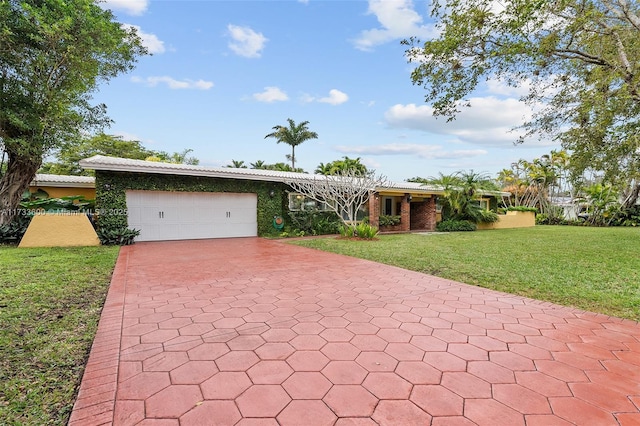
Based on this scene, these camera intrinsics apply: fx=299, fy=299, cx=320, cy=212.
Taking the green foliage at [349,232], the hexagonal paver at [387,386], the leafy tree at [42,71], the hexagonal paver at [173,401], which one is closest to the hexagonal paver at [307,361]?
the hexagonal paver at [387,386]

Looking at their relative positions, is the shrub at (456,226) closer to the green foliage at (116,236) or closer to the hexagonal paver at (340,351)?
the green foliage at (116,236)

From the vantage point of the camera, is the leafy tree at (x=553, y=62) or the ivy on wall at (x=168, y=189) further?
the ivy on wall at (x=168, y=189)

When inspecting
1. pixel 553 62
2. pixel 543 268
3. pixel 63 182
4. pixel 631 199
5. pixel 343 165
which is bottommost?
pixel 543 268

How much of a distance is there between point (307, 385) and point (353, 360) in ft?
1.82

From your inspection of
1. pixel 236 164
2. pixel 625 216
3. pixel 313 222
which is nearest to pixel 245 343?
pixel 313 222

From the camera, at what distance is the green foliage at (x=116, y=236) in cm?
998

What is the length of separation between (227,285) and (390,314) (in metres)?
2.88

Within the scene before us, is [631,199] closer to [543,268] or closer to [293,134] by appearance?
[543,268]

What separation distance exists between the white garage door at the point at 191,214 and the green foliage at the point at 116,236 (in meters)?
0.80

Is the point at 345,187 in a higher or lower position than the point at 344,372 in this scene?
higher

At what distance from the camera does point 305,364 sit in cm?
261

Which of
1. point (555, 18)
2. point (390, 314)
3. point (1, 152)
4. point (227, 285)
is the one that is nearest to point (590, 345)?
point (390, 314)

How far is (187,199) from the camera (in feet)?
40.0

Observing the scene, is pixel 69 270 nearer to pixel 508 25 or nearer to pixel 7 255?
pixel 7 255
